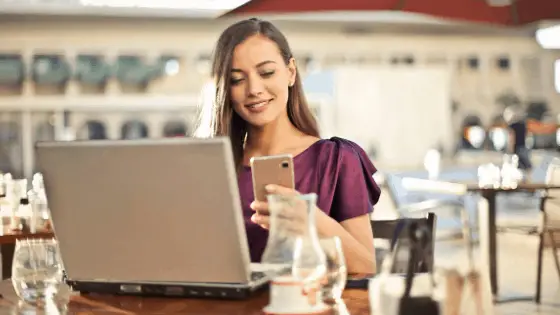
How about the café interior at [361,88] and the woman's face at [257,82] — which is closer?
the woman's face at [257,82]

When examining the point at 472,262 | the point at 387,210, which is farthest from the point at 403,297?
the point at 387,210

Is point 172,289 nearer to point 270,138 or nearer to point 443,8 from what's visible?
point 270,138

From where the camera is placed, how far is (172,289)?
1.29 metres

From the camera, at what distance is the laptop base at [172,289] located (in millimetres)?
1248

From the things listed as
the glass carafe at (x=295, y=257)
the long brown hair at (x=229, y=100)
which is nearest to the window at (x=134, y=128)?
the long brown hair at (x=229, y=100)

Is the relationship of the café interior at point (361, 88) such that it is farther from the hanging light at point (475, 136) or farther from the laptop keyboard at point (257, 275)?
the laptop keyboard at point (257, 275)

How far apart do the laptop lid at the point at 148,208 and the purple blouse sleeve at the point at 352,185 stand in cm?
77

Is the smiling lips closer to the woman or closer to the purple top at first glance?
the woman

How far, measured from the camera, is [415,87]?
8.58 m

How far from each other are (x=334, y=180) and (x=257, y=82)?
333 mm

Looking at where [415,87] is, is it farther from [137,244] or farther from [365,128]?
[137,244]

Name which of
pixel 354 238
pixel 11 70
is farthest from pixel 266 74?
pixel 11 70

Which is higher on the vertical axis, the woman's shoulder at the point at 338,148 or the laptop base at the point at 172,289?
the woman's shoulder at the point at 338,148

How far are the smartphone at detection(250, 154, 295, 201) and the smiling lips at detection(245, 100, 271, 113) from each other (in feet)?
1.70
